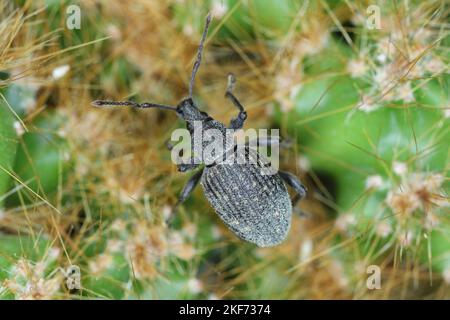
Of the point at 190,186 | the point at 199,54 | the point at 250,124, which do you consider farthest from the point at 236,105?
the point at 190,186

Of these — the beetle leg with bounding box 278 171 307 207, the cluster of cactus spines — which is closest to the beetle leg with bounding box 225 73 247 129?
the cluster of cactus spines

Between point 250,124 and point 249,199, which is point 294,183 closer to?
point 249,199

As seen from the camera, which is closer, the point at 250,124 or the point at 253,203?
the point at 253,203

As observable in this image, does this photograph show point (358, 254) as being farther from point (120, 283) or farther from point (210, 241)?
point (120, 283)

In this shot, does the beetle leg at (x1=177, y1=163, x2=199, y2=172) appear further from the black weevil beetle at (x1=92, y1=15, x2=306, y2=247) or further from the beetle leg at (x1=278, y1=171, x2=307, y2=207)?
the beetle leg at (x1=278, y1=171, x2=307, y2=207)

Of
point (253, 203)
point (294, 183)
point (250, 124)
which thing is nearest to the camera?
point (253, 203)

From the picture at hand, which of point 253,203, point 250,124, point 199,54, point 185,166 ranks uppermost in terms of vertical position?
point 199,54

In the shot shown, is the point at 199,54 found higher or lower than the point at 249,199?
higher
